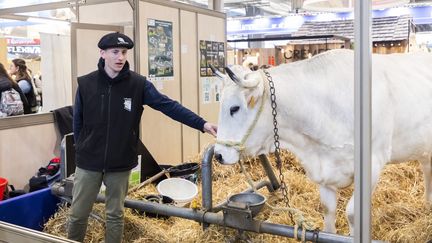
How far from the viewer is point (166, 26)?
17.1 ft

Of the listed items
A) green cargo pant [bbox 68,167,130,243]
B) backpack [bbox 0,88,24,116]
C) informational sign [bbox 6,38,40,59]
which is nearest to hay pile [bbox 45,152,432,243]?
green cargo pant [bbox 68,167,130,243]

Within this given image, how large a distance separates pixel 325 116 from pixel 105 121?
131 cm

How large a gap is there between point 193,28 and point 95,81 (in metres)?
3.05

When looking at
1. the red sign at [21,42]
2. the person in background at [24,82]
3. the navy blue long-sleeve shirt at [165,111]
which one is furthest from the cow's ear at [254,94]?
the red sign at [21,42]

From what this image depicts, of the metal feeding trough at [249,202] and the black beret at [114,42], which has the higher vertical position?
the black beret at [114,42]

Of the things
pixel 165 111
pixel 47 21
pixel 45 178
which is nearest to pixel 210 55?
pixel 47 21

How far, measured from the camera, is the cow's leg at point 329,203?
294 cm

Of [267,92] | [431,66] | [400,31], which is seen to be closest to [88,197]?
[267,92]

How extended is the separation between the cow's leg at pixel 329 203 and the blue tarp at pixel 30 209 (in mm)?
2218

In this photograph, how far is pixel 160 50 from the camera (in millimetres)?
5086

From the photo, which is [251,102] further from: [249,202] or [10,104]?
[10,104]

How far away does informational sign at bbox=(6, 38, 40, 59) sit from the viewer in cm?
1143

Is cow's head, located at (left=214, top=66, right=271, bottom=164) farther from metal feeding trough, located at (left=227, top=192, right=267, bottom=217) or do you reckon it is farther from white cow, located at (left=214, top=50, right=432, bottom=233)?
metal feeding trough, located at (left=227, top=192, right=267, bottom=217)

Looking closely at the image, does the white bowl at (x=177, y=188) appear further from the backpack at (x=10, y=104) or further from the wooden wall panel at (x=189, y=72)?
the backpack at (x=10, y=104)
